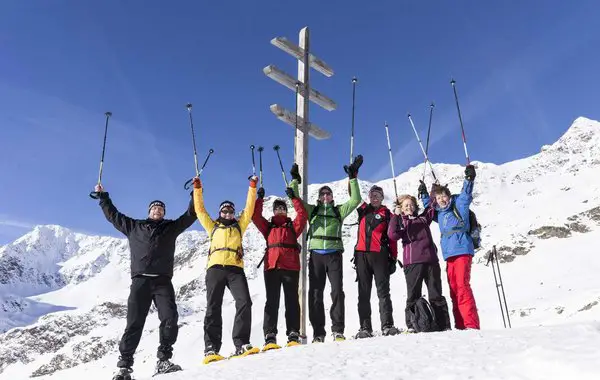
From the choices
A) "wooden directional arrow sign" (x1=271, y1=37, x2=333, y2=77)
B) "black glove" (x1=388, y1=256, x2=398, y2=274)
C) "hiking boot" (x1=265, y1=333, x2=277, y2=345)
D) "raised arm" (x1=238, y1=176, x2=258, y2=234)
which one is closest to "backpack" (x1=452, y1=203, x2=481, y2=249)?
"black glove" (x1=388, y1=256, x2=398, y2=274)

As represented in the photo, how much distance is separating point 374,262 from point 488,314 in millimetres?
32994

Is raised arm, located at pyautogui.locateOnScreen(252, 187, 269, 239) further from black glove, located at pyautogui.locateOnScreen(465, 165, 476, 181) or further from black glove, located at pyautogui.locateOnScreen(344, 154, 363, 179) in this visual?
black glove, located at pyautogui.locateOnScreen(465, 165, 476, 181)

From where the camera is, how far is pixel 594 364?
3.54 metres

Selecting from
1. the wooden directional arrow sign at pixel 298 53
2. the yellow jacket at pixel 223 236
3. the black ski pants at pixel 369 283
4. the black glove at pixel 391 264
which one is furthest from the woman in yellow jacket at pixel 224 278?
the wooden directional arrow sign at pixel 298 53

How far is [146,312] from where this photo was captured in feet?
22.1

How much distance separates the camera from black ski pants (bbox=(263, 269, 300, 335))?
285 inches

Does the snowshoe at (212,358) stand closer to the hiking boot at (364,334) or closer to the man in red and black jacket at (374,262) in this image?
the hiking boot at (364,334)

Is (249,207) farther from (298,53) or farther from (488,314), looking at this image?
(488,314)

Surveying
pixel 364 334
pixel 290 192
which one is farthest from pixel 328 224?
pixel 364 334

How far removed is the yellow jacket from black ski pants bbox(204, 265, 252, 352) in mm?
109

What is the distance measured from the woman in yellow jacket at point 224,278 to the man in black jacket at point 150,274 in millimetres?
391

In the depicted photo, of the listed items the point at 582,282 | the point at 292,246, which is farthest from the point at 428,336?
the point at 582,282

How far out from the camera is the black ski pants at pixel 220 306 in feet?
22.0

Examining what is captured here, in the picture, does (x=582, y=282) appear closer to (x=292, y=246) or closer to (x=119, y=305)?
(x=292, y=246)
